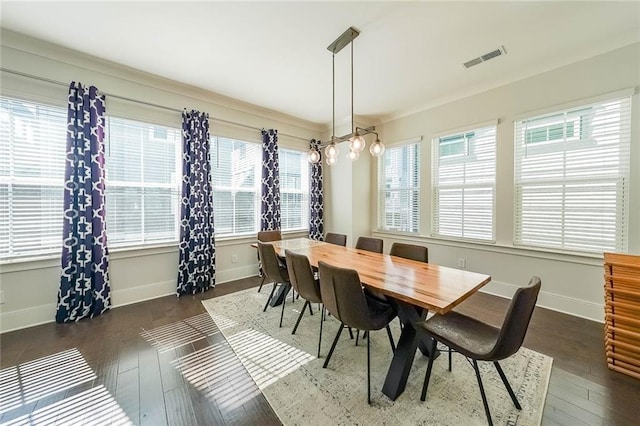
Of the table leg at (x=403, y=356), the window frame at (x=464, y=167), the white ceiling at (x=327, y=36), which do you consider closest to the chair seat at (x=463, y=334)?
the table leg at (x=403, y=356)

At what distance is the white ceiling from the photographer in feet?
6.72

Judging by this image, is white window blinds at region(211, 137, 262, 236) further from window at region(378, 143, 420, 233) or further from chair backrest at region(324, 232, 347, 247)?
window at region(378, 143, 420, 233)

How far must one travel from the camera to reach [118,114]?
3.02m

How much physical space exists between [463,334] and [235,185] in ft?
12.1

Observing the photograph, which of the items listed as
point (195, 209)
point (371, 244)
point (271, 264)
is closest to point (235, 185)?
point (195, 209)

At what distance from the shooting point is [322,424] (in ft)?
4.66

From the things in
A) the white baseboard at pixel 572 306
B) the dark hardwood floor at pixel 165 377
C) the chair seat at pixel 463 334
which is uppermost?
the chair seat at pixel 463 334

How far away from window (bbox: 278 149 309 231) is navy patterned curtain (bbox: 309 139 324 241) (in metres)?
0.15

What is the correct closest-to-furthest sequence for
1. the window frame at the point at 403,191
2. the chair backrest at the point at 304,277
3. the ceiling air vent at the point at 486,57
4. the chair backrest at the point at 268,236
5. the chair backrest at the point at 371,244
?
the chair backrest at the point at 304,277
the ceiling air vent at the point at 486,57
the chair backrest at the point at 371,244
the chair backrest at the point at 268,236
the window frame at the point at 403,191

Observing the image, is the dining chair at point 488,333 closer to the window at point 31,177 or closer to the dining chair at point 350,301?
the dining chair at point 350,301

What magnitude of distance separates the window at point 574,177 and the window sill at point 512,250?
0.08 meters

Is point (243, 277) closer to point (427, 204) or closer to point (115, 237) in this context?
point (115, 237)

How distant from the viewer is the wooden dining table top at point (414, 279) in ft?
4.71

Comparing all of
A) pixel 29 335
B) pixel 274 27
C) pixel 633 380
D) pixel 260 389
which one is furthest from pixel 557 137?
pixel 29 335
